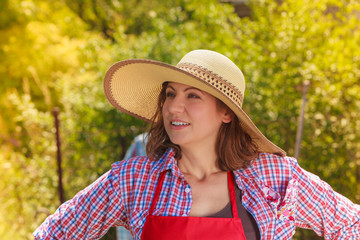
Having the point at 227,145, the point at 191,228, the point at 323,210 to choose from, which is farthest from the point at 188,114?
the point at 323,210

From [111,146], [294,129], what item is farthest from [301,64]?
[111,146]

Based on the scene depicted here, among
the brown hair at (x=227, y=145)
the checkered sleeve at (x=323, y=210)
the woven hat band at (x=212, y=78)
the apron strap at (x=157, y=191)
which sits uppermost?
the woven hat band at (x=212, y=78)

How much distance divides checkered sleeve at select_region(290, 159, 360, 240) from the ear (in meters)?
0.32

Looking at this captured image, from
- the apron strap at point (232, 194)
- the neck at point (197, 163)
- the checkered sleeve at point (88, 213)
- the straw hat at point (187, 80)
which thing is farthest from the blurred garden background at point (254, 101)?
the apron strap at point (232, 194)

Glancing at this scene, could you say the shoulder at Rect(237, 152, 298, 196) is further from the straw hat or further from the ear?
the ear

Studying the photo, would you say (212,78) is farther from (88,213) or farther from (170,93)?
(88,213)

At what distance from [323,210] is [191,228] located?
0.58 m

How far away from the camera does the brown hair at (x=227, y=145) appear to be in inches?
65.4

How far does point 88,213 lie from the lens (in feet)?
5.10

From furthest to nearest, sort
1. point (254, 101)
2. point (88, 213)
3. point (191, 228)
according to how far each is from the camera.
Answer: point (254, 101) → point (88, 213) → point (191, 228)

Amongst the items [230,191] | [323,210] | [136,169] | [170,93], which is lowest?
[323,210]

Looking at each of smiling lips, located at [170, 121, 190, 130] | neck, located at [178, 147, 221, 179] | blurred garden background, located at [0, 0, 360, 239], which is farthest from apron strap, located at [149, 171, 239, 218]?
blurred garden background, located at [0, 0, 360, 239]

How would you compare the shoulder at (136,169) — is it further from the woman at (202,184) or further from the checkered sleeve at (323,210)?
the checkered sleeve at (323,210)

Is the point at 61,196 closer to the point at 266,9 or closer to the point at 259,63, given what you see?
the point at 259,63
